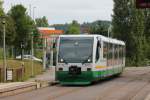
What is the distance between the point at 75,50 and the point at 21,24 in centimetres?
4501

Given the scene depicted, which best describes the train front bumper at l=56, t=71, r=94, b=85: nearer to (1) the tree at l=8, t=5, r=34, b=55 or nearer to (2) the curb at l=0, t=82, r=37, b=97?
(2) the curb at l=0, t=82, r=37, b=97

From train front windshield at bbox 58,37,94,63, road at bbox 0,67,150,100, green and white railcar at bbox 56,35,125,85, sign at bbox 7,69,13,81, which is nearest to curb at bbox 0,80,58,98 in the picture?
road at bbox 0,67,150,100

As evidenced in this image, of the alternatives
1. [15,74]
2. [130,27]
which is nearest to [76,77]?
[15,74]

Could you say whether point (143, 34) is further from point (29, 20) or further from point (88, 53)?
point (88, 53)

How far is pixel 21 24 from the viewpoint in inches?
3041

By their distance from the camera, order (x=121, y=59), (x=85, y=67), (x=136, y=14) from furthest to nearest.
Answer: (x=136, y=14) → (x=121, y=59) → (x=85, y=67)

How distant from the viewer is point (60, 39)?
3369cm

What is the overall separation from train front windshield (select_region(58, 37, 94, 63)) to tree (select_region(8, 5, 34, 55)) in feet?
140

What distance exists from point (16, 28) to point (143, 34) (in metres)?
26.5

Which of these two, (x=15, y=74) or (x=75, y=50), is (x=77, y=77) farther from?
(x=15, y=74)

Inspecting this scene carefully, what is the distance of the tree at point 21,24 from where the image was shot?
76625 mm

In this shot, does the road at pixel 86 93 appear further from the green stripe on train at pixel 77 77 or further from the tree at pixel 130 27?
the tree at pixel 130 27

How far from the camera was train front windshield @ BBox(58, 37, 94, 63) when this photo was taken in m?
32.7

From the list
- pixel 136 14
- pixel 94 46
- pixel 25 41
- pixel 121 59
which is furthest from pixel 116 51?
pixel 136 14
